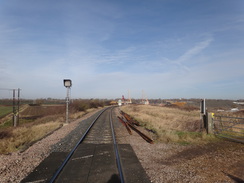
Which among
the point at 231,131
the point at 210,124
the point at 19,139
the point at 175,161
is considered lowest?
the point at 19,139

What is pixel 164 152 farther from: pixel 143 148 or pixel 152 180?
pixel 152 180

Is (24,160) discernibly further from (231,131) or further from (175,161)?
(231,131)

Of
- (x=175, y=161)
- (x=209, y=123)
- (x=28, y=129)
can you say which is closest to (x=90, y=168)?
(x=175, y=161)

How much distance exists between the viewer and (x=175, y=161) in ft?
20.1

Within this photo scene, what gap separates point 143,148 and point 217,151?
3.09 m

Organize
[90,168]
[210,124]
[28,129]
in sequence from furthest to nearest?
[28,129] → [210,124] → [90,168]

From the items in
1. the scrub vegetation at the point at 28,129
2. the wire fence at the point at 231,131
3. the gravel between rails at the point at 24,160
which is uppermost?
the wire fence at the point at 231,131

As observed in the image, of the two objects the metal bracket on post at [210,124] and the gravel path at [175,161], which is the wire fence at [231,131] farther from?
the gravel path at [175,161]

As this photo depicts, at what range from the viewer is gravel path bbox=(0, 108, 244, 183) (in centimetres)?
482

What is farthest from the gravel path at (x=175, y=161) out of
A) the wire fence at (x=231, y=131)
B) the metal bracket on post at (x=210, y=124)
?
the metal bracket on post at (x=210, y=124)

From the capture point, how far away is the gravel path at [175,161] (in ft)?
15.8

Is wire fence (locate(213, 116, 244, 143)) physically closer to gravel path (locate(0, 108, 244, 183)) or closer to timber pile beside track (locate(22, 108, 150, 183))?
gravel path (locate(0, 108, 244, 183))

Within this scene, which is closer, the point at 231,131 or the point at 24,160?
the point at 24,160

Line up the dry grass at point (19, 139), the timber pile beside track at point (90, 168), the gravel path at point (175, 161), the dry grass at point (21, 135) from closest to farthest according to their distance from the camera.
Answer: the timber pile beside track at point (90, 168), the gravel path at point (175, 161), the dry grass at point (19, 139), the dry grass at point (21, 135)
